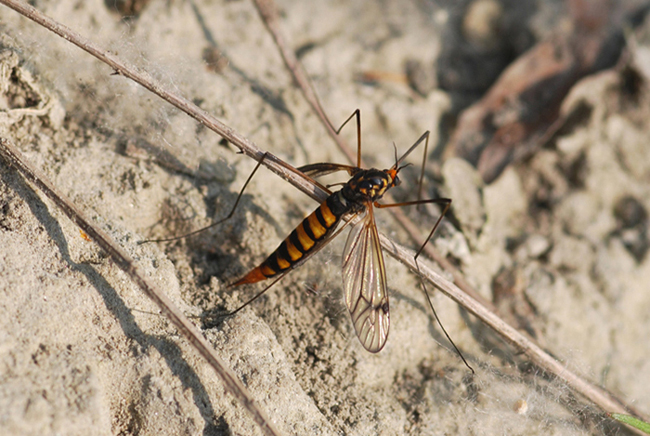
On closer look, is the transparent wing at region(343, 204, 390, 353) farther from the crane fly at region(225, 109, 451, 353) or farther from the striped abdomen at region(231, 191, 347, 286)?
the striped abdomen at region(231, 191, 347, 286)

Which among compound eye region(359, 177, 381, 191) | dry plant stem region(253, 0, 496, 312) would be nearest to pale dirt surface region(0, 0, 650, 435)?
dry plant stem region(253, 0, 496, 312)

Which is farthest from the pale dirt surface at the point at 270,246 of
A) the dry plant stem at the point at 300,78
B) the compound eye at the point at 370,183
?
the compound eye at the point at 370,183

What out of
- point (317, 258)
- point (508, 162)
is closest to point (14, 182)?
point (317, 258)

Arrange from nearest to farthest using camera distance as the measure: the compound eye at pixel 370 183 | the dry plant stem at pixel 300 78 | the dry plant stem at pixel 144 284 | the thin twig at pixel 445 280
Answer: the dry plant stem at pixel 144 284
the thin twig at pixel 445 280
the compound eye at pixel 370 183
the dry plant stem at pixel 300 78

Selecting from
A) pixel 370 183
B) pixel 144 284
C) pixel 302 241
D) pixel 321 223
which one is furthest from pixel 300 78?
pixel 144 284

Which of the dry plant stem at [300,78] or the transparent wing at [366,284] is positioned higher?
the dry plant stem at [300,78]

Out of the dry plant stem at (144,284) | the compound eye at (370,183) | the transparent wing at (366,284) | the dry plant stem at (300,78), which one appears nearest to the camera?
the dry plant stem at (144,284)

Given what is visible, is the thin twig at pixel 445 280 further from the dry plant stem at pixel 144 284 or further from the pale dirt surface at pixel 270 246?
the dry plant stem at pixel 144 284
